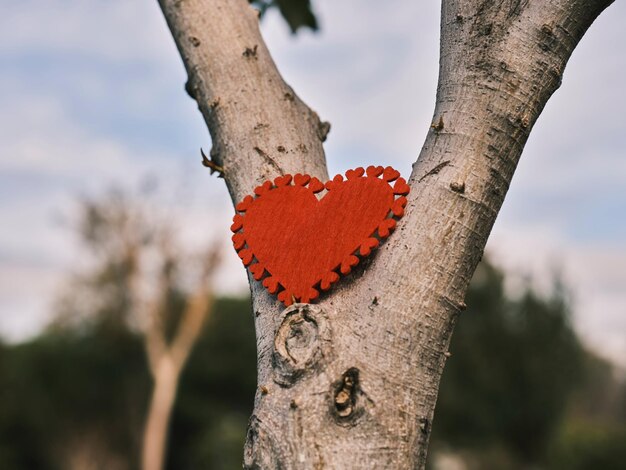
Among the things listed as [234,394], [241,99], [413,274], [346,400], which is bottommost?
[346,400]

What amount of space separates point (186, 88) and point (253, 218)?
1.60 ft

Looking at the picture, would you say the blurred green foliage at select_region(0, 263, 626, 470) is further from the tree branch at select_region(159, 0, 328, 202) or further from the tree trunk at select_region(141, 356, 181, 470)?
the tree branch at select_region(159, 0, 328, 202)

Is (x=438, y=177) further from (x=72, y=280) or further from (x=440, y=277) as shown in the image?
(x=72, y=280)

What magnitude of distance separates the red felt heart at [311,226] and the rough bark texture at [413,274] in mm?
35

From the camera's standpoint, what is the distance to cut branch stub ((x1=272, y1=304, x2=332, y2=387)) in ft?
3.93

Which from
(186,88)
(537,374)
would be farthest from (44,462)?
(186,88)

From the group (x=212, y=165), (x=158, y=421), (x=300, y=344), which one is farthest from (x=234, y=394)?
(x=300, y=344)

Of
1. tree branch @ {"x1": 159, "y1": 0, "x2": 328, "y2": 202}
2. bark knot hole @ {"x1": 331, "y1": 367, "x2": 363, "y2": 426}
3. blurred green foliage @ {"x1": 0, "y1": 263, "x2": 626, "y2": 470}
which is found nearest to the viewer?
bark knot hole @ {"x1": 331, "y1": 367, "x2": 363, "y2": 426}

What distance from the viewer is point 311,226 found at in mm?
1479

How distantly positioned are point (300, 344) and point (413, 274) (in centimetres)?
24

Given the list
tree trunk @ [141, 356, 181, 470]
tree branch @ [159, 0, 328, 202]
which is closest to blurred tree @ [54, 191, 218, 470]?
tree trunk @ [141, 356, 181, 470]

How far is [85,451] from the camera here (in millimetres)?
13469

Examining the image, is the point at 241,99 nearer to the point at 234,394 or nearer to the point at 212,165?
the point at 212,165

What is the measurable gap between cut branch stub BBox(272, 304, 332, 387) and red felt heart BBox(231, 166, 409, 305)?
A: 0.09m
